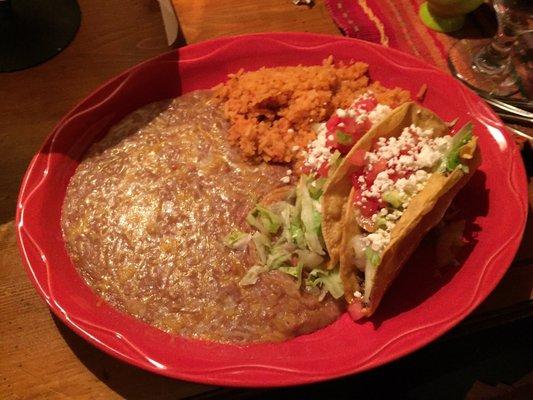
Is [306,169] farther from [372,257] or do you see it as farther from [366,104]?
[372,257]

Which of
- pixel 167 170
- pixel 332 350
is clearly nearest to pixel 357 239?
pixel 332 350

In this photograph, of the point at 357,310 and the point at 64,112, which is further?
the point at 64,112

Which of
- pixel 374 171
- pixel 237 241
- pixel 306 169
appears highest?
pixel 374 171

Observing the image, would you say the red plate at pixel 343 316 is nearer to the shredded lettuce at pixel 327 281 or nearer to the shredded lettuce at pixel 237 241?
the shredded lettuce at pixel 327 281

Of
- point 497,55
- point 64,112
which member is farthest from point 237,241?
point 497,55

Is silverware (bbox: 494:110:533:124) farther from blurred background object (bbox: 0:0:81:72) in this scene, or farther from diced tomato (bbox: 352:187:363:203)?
blurred background object (bbox: 0:0:81:72)

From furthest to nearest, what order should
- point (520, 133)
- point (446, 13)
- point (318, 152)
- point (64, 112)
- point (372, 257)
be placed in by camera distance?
1. point (446, 13)
2. point (64, 112)
3. point (520, 133)
4. point (318, 152)
5. point (372, 257)

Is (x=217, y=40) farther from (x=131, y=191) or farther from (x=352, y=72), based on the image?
(x=131, y=191)
